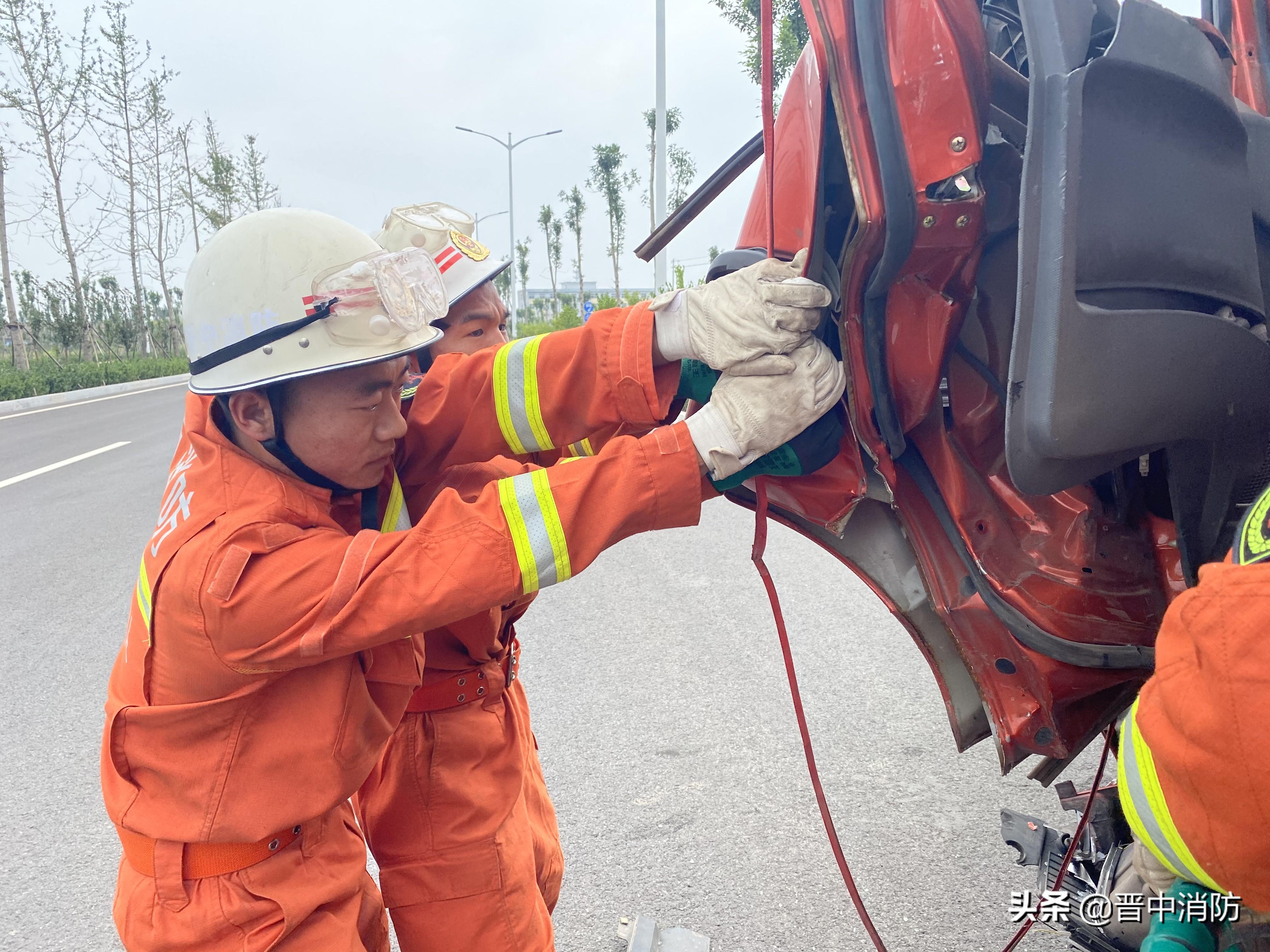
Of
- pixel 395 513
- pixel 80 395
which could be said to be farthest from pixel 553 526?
pixel 80 395

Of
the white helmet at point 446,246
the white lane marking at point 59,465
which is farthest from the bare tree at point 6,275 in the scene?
the white helmet at point 446,246

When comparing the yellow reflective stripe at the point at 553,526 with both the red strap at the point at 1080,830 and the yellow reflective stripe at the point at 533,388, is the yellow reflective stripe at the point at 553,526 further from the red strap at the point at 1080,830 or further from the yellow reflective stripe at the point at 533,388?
the red strap at the point at 1080,830

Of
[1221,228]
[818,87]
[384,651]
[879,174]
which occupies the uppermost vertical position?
[818,87]

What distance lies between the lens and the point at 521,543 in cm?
133

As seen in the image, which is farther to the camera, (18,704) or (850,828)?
(18,704)

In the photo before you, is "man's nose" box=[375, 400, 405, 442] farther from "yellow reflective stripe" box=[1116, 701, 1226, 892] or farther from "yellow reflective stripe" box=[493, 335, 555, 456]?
"yellow reflective stripe" box=[1116, 701, 1226, 892]

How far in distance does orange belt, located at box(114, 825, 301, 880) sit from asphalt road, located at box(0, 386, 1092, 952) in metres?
1.05

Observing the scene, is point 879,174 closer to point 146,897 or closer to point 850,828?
point 146,897

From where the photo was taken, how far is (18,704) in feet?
11.3

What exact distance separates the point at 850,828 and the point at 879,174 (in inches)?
78.6

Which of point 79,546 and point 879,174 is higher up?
point 879,174

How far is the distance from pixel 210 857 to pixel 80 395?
16907 mm

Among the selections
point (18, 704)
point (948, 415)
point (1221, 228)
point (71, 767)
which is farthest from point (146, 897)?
point (18, 704)

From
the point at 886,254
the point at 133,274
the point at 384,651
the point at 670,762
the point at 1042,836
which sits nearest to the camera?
the point at 886,254
